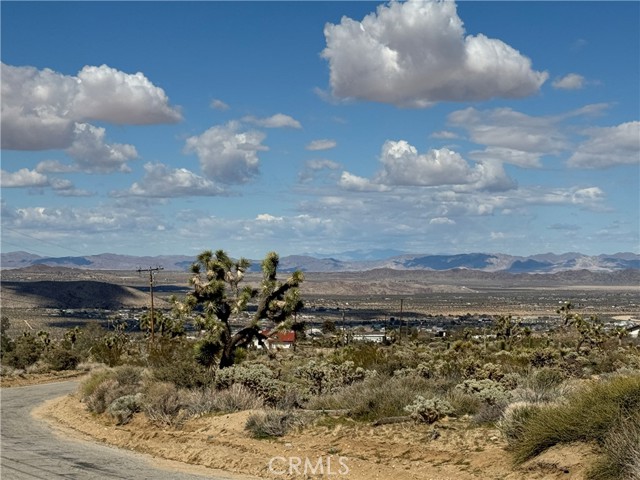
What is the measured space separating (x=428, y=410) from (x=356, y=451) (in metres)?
2.27

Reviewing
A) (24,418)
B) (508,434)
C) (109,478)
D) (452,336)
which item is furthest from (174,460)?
(452,336)

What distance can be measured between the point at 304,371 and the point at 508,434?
1186 centimetres

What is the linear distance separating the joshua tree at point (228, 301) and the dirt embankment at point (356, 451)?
6.59 metres

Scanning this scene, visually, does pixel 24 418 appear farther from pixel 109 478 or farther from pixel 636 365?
pixel 636 365

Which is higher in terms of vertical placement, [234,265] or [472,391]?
[234,265]

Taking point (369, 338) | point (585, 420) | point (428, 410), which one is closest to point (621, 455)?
point (585, 420)

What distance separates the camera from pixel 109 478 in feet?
49.1

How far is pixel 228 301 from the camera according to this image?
1078 inches

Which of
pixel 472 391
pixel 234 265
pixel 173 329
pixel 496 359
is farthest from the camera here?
pixel 173 329

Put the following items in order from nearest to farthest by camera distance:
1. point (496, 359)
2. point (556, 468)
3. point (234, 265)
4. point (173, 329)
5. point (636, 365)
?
point (556, 468) → point (234, 265) → point (636, 365) → point (496, 359) → point (173, 329)

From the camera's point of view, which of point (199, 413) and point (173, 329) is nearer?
point (199, 413)

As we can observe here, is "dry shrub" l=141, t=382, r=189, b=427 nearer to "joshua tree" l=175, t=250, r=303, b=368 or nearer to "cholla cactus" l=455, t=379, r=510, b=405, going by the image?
"joshua tree" l=175, t=250, r=303, b=368

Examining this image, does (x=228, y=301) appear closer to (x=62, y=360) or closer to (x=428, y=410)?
(x=428, y=410)

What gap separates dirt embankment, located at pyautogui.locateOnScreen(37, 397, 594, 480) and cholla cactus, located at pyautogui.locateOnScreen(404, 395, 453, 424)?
0.29 m
